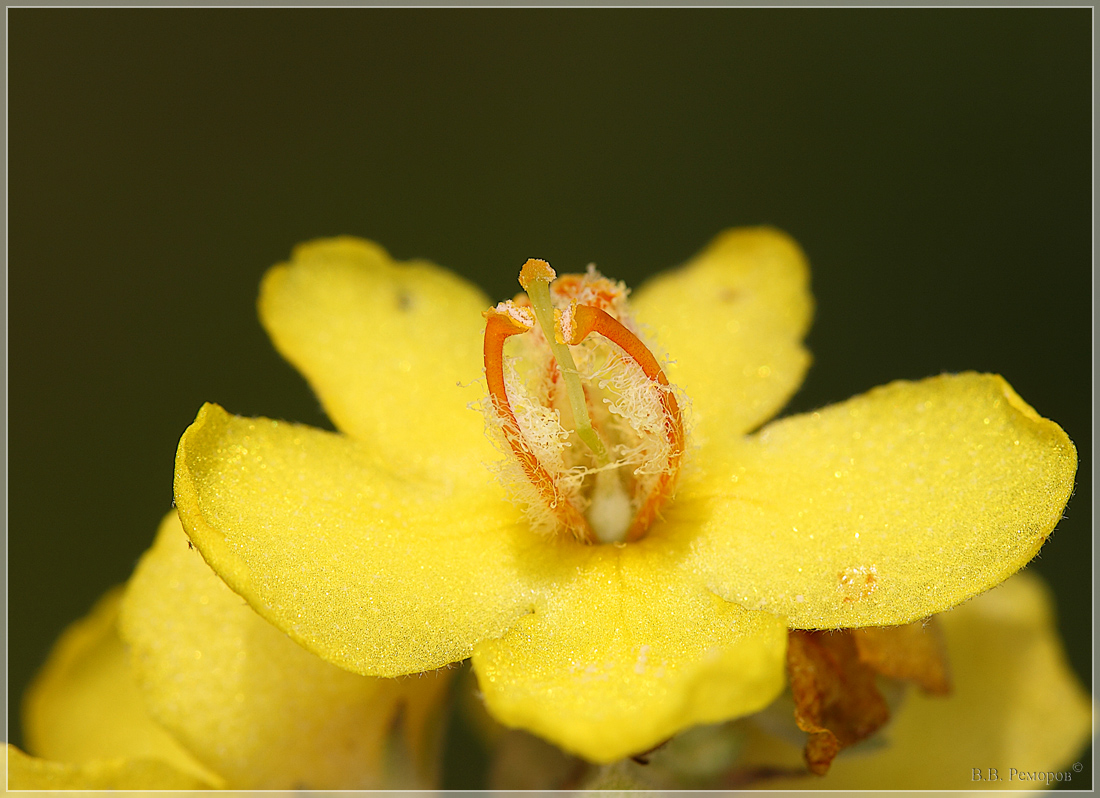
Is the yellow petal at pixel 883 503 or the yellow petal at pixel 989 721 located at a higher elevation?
the yellow petal at pixel 883 503

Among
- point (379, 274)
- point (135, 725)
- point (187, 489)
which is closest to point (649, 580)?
point (187, 489)

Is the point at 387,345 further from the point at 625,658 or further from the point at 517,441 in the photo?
the point at 625,658

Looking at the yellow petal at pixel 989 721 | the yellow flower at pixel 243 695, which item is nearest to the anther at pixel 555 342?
the yellow flower at pixel 243 695

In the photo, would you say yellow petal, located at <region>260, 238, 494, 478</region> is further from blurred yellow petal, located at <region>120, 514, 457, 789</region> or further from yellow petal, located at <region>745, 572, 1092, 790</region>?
yellow petal, located at <region>745, 572, 1092, 790</region>

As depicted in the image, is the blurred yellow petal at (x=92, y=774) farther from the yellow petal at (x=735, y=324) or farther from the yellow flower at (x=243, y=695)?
the yellow petal at (x=735, y=324)

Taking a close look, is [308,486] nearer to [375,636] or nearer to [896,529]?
[375,636]

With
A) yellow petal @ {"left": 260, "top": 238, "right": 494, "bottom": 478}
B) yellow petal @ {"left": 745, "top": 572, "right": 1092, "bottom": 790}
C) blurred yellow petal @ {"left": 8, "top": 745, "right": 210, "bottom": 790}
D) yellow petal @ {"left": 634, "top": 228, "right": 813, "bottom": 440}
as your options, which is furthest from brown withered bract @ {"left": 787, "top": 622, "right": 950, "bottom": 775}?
blurred yellow petal @ {"left": 8, "top": 745, "right": 210, "bottom": 790}
